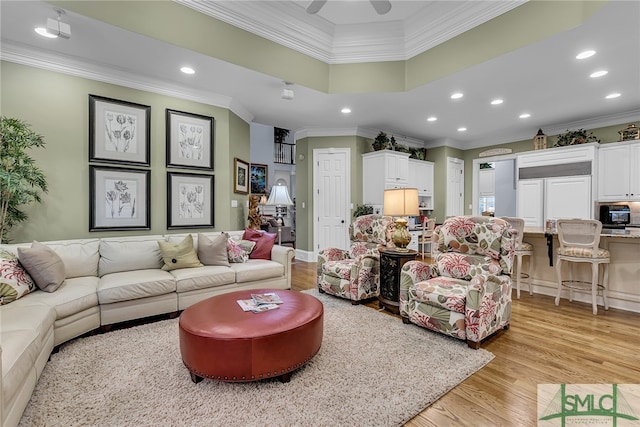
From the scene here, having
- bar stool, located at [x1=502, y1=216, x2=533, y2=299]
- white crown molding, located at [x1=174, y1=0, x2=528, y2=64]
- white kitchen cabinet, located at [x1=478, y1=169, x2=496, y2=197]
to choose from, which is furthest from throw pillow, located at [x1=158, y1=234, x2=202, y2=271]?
white kitchen cabinet, located at [x1=478, y1=169, x2=496, y2=197]

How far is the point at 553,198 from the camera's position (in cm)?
566

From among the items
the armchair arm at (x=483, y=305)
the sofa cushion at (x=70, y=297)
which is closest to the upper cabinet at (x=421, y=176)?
the armchair arm at (x=483, y=305)

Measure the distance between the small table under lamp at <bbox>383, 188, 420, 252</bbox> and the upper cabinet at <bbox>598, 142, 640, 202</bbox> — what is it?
14.7ft

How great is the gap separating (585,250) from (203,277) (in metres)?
4.26

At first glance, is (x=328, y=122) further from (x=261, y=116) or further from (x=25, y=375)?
(x=25, y=375)

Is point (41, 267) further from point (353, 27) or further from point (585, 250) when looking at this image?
point (585, 250)

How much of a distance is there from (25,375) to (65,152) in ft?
8.68

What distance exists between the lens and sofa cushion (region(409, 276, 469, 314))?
2.47m

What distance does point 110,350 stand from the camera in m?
2.39

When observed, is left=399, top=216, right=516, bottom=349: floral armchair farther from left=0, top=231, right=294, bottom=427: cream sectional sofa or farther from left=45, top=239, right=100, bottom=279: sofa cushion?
left=45, top=239, right=100, bottom=279: sofa cushion

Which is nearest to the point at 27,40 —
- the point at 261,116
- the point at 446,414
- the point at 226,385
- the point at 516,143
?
the point at 261,116

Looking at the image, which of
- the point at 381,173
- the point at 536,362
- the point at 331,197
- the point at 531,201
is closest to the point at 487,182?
the point at 531,201

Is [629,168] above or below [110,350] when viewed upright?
above

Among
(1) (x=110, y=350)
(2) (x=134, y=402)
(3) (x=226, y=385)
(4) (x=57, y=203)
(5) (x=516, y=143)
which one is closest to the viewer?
(2) (x=134, y=402)
